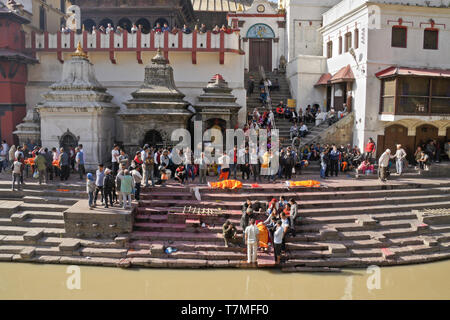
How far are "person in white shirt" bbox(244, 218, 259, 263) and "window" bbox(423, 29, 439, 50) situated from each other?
520 inches

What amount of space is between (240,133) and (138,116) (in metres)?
4.31

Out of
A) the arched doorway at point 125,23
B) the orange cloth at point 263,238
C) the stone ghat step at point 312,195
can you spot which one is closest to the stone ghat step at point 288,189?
the stone ghat step at point 312,195

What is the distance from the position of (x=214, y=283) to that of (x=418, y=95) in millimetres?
12801

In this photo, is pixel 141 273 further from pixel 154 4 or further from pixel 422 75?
pixel 154 4

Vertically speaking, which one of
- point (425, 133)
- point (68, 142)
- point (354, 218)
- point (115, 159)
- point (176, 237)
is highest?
point (425, 133)

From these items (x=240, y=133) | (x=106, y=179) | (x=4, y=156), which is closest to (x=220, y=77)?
(x=240, y=133)

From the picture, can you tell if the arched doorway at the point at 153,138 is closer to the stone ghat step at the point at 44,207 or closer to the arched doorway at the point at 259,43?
the stone ghat step at the point at 44,207

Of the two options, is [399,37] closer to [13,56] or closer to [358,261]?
[358,261]

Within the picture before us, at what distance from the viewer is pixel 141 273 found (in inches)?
406

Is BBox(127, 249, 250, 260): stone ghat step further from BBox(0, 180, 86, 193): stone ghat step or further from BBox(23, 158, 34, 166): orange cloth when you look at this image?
BBox(23, 158, 34, 166): orange cloth

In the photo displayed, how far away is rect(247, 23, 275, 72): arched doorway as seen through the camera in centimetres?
2662

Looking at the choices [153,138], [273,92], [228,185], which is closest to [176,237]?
[228,185]

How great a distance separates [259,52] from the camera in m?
26.7

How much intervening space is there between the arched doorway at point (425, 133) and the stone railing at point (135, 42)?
30.8 ft
